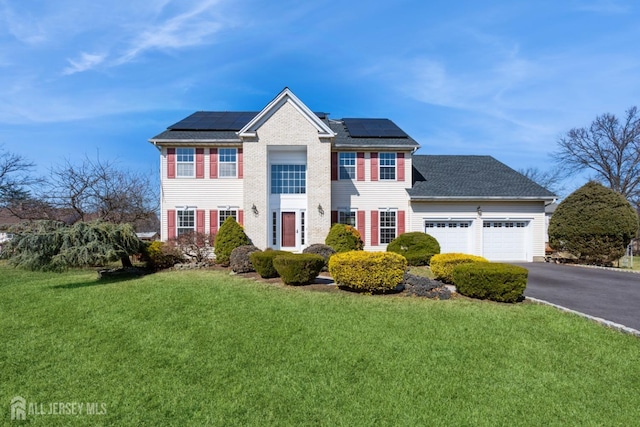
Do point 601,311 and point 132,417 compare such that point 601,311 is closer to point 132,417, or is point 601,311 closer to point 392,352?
point 392,352

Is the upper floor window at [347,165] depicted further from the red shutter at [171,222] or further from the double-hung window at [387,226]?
the red shutter at [171,222]

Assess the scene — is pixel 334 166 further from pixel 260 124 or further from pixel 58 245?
pixel 58 245

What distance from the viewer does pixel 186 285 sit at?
10.3m

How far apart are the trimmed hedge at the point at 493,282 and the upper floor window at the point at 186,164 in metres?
14.0

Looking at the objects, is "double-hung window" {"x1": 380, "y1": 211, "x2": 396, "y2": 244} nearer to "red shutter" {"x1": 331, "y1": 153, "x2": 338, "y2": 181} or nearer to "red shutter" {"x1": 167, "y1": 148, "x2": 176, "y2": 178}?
"red shutter" {"x1": 331, "y1": 153, "x2": 338, "y2": 181}

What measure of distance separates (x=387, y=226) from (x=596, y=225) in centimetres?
1010

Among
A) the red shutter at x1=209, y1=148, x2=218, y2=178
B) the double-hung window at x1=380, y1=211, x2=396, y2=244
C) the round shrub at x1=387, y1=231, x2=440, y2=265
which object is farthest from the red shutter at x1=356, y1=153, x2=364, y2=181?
the red shutter at x1=209, y1=148, x2=218, y2=178

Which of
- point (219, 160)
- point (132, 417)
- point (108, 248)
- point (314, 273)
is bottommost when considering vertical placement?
point (132, 417)

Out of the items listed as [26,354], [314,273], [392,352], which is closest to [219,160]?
[314,273]

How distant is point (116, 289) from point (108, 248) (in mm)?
1912

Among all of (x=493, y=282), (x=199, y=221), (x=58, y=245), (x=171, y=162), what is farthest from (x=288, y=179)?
(x=493, y=282)

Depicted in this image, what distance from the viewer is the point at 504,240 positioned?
18.4m

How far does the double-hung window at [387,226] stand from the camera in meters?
18.0

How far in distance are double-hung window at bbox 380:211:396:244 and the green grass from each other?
9566 mm
